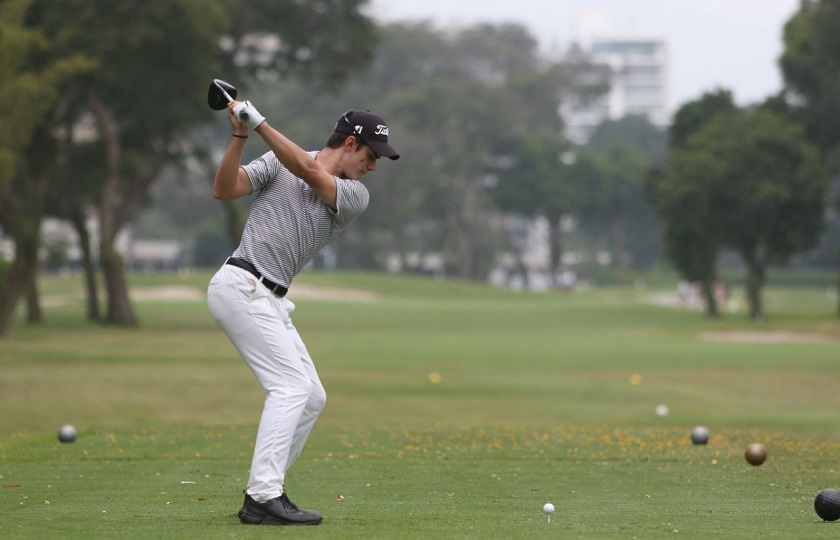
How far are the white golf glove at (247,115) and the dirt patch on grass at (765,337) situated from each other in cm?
4290

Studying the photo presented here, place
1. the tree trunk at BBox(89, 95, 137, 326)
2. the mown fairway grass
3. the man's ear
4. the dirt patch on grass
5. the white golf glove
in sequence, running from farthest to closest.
Result: 1. the tree trunk at BBox(89, 95, 137, 326)
2. the dirt patch on grass
3. the mown fairway grass
4. the man's ear
5. the white golf glove

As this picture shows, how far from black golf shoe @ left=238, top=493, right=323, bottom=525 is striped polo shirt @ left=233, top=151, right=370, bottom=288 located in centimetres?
145

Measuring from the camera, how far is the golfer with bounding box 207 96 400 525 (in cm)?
982

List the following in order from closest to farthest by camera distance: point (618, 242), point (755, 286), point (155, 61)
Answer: point (155, 61), point (755, 286), point (618, 242)

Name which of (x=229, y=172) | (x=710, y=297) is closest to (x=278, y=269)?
(x=229, y=172)

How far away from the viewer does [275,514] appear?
9766mm

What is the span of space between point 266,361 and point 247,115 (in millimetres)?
1705

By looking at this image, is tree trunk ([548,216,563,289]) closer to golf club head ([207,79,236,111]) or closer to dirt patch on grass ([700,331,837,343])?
dirt patch on grass ([700,331,837,343])

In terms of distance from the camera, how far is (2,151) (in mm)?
38250

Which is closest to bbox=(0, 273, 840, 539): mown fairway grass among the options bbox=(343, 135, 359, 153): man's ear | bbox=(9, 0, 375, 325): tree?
bbox=(343, 135, 359, 153): man's ear

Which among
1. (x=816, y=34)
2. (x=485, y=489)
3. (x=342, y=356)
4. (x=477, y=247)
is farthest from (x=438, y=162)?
(x=485, y=489)

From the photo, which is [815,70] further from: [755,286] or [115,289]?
[115,289]

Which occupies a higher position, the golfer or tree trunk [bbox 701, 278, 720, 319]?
the golfer

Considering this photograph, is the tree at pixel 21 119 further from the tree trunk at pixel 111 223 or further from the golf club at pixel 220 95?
the golf club at pixel 220 95
